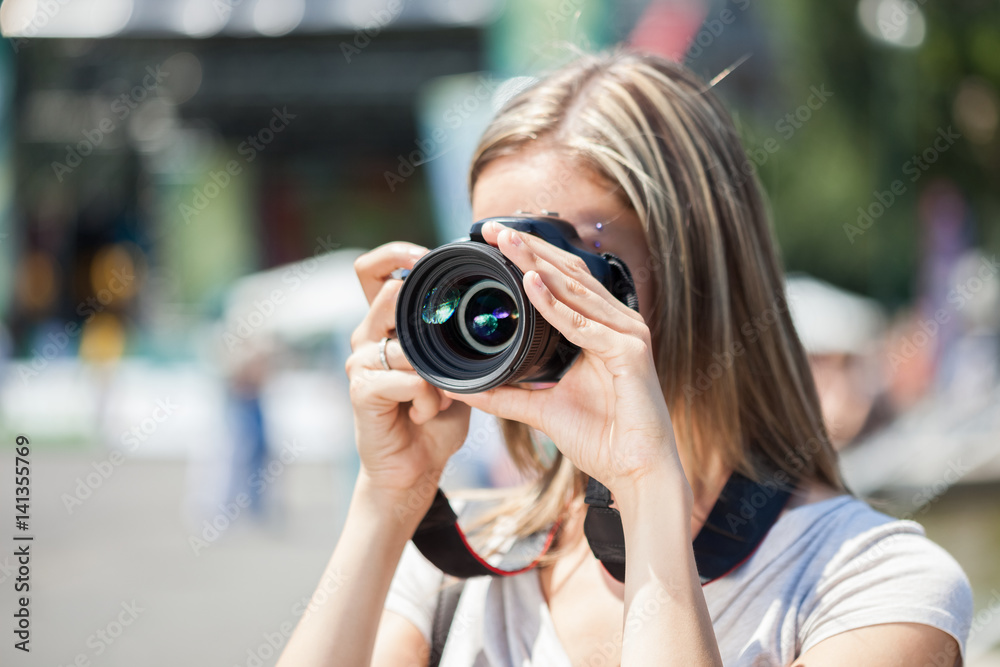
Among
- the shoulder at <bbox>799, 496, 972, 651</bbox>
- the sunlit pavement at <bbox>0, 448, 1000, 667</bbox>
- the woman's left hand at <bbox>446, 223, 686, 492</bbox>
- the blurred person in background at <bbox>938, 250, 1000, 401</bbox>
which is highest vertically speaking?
the woman's left hand at <bbox>446, 223, 686, 492</bbox>

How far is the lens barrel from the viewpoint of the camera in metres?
1.25

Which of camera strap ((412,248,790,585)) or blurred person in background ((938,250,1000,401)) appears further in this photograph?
blurred person in background ((938,250,1000,401))

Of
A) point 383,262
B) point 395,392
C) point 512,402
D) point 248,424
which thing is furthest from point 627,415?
point 248,424

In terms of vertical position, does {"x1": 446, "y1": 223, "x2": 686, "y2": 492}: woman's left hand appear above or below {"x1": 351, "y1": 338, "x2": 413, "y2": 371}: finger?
below

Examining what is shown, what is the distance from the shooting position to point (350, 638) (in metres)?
1.38

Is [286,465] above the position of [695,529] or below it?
below

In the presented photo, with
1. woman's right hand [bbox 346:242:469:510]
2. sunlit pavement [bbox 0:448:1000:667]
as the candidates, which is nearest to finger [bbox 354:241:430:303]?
woman's right hand [bbox 346:242:469:510]

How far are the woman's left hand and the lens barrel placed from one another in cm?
3

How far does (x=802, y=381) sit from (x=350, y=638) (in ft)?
2.99

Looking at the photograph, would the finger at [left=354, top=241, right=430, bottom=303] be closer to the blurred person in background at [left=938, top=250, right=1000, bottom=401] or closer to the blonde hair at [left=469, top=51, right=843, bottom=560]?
the blonde hair at [left=469, top=51, right=843, bottom=560]

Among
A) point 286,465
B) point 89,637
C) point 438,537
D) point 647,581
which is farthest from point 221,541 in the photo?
point 647,581

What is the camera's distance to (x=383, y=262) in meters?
1.54

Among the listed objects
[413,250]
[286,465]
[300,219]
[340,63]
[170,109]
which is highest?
[170,109]

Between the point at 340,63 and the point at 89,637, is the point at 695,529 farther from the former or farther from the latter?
the point at 340,63
